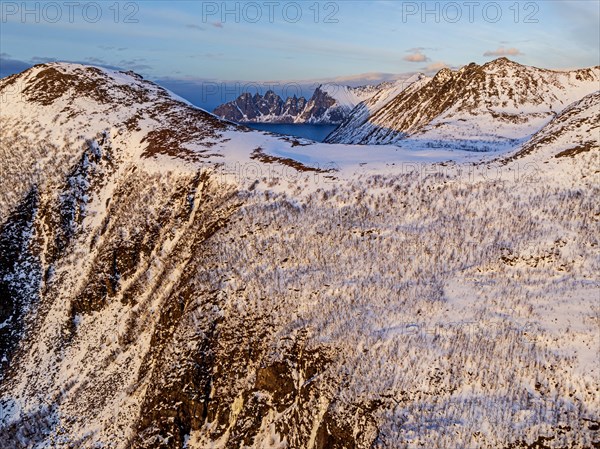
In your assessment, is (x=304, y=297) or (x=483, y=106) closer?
(x=304, y=297)

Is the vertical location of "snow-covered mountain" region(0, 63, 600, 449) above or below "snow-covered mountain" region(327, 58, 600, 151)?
below

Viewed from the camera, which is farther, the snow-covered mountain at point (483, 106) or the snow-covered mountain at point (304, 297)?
the snow-covered mountain at point (483, 106)

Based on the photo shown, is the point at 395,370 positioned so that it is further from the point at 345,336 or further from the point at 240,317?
the point at 240,317

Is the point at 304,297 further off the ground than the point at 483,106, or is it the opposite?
the point at 483,106

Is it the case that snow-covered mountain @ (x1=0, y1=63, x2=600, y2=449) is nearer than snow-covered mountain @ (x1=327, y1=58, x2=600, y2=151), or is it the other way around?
snow-covered mountain @ (x1=0, y1=63, x2=600, y2=449)
